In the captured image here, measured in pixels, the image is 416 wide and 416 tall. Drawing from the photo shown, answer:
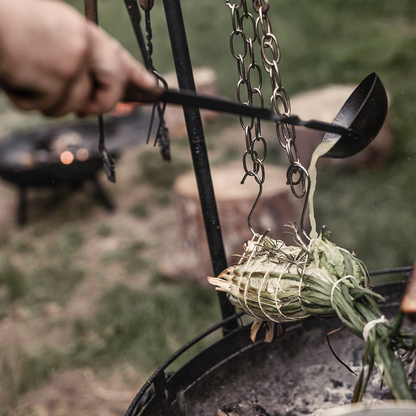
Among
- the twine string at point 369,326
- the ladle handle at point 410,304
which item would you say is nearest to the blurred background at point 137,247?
the twine string at point 369,326

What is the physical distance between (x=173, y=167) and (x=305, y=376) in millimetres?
3653

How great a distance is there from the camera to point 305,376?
164cm

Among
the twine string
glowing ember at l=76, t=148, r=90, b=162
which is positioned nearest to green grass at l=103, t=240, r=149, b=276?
glowing ember at l=76, t=148, r=90, b=162

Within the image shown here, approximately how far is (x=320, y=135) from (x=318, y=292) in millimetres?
2915

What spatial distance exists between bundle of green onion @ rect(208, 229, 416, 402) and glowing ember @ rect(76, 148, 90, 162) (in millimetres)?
2936

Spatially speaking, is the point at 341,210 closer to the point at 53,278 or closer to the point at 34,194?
the point at 53,278

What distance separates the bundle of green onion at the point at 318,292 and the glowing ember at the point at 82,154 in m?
2.94

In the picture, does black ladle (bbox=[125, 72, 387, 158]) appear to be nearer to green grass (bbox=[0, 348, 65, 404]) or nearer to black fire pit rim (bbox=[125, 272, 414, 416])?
black fire pit rim (bbox=[125, 272, 414, 416])

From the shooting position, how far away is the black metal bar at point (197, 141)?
143 centimetres

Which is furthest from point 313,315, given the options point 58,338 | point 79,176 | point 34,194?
point 34,194

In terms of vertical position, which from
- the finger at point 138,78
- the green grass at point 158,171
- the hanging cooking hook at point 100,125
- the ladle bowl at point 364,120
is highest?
the green grass at point 158,171

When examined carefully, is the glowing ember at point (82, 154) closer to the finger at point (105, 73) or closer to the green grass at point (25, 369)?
the green grass at point (25, 369)

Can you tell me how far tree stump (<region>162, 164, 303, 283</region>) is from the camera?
2898 mm

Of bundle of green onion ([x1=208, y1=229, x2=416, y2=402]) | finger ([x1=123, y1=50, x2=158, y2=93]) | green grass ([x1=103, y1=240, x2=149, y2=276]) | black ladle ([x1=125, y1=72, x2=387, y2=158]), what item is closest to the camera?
finger ([x1=123, y1=50, x2=158, y2=93])
